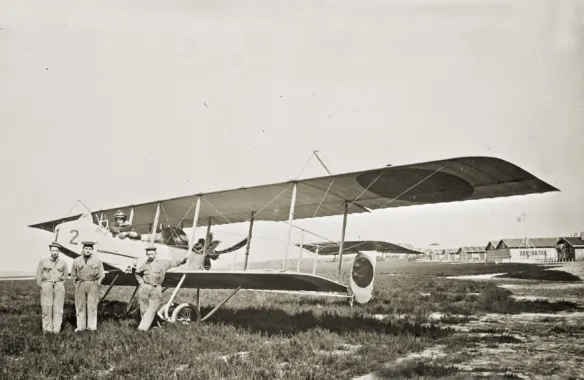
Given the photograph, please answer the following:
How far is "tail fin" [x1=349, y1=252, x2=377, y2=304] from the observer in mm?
7691

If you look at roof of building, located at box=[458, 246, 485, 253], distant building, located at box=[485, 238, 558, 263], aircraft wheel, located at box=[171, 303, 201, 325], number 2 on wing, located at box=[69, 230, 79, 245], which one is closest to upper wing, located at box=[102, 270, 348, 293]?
aircraft wheel, located at box=[171, 303, 201, 325]

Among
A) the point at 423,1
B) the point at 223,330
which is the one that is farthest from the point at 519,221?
the point at 223,330

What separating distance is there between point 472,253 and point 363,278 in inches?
3089

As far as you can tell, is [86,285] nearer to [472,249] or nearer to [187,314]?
[187,314]

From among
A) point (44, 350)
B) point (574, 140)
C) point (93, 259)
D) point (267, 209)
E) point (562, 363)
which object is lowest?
point (44, 350)

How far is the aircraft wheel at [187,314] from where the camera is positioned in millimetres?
8194

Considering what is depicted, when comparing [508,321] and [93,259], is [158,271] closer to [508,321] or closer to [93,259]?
[93,259]

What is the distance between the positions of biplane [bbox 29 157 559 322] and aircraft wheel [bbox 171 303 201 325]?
2 cm

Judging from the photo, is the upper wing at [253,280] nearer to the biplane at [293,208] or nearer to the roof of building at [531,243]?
the biplane at [293,208]

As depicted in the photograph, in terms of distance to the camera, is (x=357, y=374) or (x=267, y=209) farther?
(x=267, y=209)

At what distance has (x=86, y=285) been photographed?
23.8 ft

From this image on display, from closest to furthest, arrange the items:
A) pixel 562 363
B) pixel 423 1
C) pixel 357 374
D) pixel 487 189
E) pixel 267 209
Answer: pixel 357 374
pixel 562 363
pixel 423 1
pixel 487 189
pixel 267 209

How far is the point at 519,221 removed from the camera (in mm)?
8586

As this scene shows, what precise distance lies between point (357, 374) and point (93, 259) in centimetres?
506
